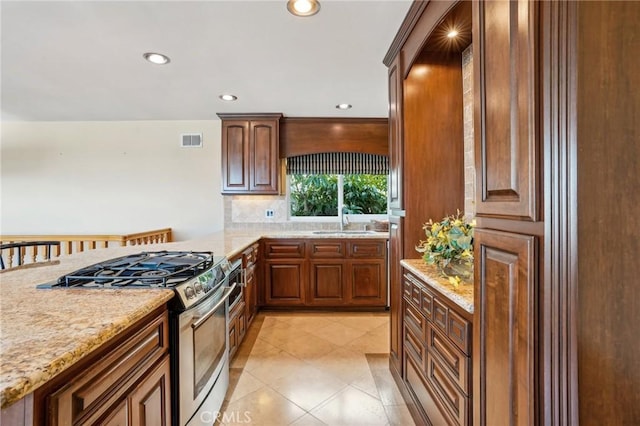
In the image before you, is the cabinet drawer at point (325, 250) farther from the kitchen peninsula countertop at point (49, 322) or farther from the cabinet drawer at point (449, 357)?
the kitchen peninsula countertop at point (49, 322)

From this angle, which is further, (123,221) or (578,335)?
(123,221)

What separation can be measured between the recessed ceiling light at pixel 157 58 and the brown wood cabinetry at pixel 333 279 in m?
2.05

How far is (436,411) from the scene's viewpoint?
1452mm

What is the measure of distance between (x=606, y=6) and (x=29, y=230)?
5.58 m

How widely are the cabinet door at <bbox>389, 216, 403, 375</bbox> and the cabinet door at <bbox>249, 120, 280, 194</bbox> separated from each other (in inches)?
73.4

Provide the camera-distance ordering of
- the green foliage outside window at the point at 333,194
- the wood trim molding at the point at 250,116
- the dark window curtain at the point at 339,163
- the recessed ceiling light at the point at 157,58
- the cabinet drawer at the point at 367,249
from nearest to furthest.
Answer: the recessed ceiling light at the point at 157,58 < the cabinet drawer at the point at 367,249 < the wood trim molding at the point at 250,116 < the dark window curtain at the point at 339,163 < the green foliage outside window at the point at 333,194

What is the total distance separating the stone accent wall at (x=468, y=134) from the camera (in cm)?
188

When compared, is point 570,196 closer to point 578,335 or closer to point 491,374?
point 578,335

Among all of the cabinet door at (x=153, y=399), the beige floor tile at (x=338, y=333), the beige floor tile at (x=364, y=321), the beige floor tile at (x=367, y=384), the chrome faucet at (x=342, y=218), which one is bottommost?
the beige floor tile at (x=367, y=384)

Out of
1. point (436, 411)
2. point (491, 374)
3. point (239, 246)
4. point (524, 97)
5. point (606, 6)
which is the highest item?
point (606, 6)

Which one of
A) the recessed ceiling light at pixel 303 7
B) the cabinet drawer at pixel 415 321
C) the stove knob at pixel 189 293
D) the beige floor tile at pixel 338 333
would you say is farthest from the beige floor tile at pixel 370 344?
the recessed ceiling light at pixel 303 7

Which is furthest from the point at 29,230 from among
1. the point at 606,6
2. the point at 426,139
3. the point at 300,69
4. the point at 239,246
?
the point at 606,6

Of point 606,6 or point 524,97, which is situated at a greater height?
point 606,6

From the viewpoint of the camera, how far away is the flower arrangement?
4.76 feet
